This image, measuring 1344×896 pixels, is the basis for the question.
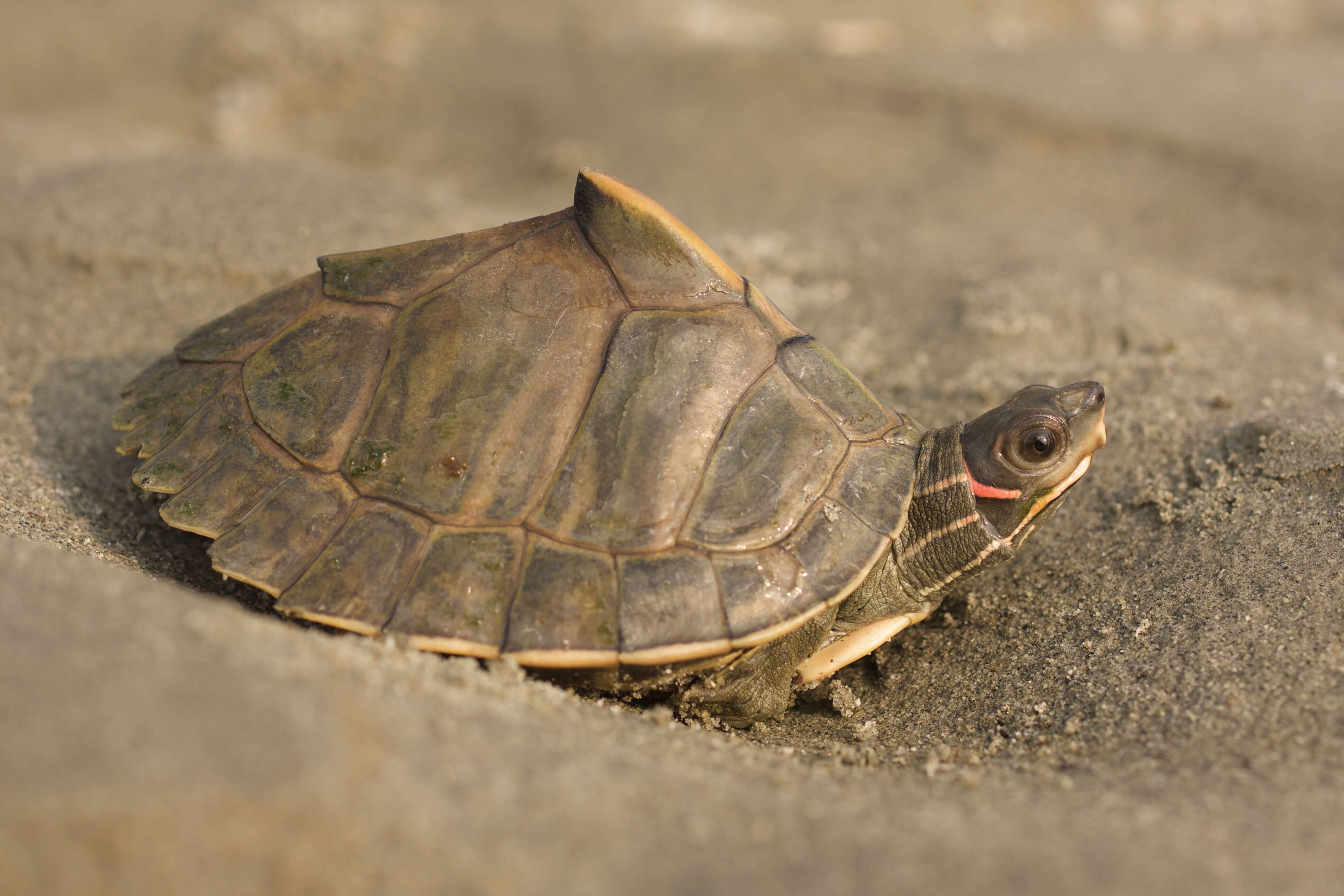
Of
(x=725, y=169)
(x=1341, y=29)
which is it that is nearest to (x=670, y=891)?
(x=725, y=169)

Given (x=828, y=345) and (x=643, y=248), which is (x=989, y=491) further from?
(x=828, y=345)

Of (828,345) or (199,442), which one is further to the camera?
(828,345)

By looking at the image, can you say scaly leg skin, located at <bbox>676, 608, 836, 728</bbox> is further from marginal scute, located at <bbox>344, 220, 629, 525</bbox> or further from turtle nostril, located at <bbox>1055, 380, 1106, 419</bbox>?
turtle nostril, located at <bbox>1055, 380, 1106, 419</bbox>

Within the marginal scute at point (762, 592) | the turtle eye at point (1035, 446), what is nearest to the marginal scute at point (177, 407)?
the marginal scute at point (762, 592)

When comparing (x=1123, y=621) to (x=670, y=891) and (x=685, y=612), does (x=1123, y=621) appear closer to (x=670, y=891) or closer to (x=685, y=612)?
(x=685, y=612)

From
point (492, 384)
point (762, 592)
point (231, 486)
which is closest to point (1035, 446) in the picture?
point (762, 592)

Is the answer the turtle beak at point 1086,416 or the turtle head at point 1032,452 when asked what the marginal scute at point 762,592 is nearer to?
the turtle head at point 1032,452
